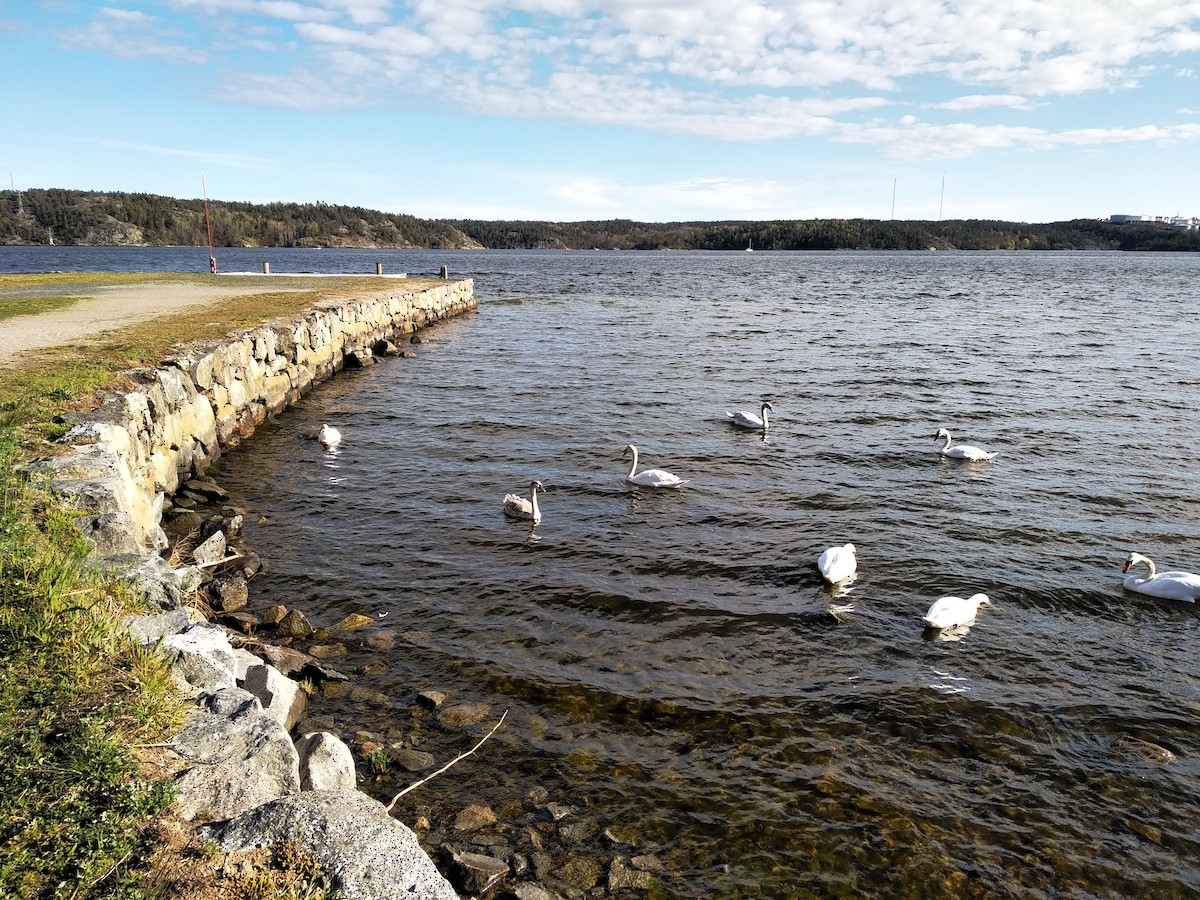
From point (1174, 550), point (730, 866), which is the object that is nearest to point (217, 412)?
point (730, 866)

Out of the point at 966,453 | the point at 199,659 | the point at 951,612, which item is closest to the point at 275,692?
the point at 199,659

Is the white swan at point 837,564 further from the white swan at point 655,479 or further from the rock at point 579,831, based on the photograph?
the rock at point 579,831

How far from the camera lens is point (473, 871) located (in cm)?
485

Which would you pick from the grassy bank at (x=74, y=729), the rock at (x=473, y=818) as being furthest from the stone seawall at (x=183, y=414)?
the rock at (x=473, y=818)

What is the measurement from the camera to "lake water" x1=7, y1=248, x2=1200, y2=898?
5594 millimetres

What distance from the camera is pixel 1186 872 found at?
5254 millimetres

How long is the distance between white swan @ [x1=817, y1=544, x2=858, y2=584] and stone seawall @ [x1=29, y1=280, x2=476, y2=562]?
7332mm

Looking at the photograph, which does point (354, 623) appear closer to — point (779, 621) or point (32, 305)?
point (779, 621)

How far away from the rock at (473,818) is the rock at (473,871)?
14.9 inches

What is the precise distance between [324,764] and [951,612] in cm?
659

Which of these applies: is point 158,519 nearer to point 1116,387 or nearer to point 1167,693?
point 1167,693

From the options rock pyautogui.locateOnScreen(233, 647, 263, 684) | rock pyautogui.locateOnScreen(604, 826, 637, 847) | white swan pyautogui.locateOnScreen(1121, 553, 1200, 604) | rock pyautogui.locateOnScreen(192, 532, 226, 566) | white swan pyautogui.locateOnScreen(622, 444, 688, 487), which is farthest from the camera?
white swan pyautogui.locateOnScreen(622, 444, 688, 487)

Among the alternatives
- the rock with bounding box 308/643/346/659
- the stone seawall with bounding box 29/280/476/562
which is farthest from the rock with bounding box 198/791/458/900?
the rock with bounding box 308/643/346/659

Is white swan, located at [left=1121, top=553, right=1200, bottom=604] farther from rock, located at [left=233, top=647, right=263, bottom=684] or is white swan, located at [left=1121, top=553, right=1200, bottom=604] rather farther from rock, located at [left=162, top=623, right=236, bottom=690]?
rock, located at [left=162, top=623, right=236, bottom=690]
